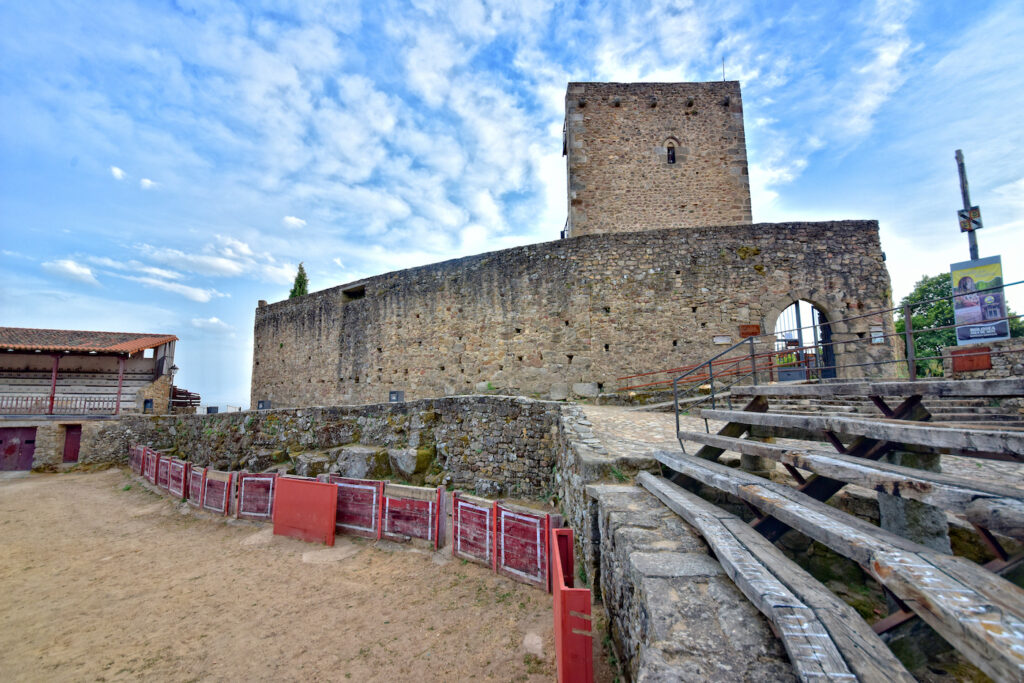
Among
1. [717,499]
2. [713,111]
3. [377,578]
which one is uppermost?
[713,111]

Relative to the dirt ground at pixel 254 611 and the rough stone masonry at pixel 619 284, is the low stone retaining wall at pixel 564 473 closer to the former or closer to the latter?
the dirt ground at pixel 254 611

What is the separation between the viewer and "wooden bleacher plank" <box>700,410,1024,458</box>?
1.93 meters

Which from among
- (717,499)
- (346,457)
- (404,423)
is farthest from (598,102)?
(717,499)

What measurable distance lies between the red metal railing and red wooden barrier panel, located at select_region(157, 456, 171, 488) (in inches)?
309

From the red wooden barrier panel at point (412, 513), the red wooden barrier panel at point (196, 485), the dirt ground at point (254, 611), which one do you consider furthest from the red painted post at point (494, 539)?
the red wooden barrier panel at point (196, 485)

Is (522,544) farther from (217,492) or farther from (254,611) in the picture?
(217,492)

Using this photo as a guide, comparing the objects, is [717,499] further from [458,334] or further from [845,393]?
[458,334]

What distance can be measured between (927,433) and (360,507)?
8.76 metres

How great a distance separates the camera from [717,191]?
14.5m

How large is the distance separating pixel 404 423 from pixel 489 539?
17.4 feet

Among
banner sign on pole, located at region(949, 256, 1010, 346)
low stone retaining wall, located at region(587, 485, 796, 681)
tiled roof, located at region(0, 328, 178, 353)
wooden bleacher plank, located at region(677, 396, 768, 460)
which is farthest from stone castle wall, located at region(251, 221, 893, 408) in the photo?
tiled roof, located at region(0, 328, 178, 353)

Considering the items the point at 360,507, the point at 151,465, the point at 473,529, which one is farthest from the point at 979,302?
the point at 151,465

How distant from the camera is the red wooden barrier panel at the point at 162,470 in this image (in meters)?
13.2

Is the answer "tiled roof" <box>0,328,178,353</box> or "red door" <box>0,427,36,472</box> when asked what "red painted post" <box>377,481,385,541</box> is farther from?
"tiled roof" <box>0,328,178,353</box>
